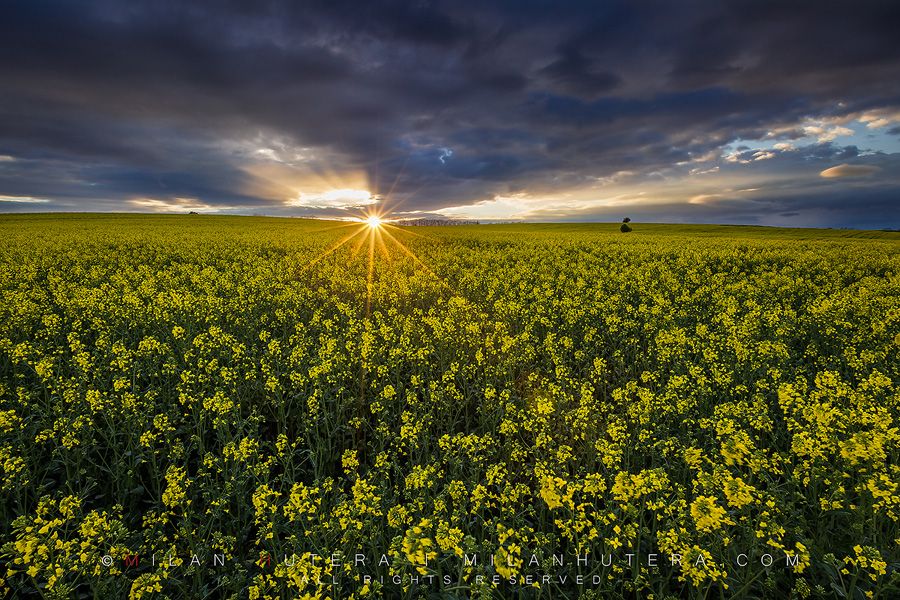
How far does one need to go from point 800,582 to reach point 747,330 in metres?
5.92

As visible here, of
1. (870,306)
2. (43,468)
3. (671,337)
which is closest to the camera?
(43,468)

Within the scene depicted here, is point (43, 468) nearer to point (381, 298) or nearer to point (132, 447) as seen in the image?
point (132, 447)

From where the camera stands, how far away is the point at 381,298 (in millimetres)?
11133

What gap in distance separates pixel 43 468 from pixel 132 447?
104cm

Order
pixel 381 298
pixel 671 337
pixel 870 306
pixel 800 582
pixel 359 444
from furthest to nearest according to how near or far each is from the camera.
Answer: pixel 381 298, pixel 870 306, pixel 671 337, pixel 359 444, pixel 800 582

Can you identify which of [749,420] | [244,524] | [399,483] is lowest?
[244,524]

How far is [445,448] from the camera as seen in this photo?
15.3ft

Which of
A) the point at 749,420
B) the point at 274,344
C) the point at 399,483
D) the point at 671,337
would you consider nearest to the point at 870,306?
the point at 671,337

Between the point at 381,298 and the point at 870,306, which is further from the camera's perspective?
the point at 381,298

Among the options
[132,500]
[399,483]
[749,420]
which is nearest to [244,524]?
[132,500]

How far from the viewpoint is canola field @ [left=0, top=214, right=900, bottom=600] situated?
324 centimetres

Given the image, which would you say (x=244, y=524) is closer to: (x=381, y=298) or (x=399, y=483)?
(x=399, y=483)

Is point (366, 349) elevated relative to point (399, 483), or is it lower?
elevated

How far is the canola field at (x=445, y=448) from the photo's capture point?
10.6ft
